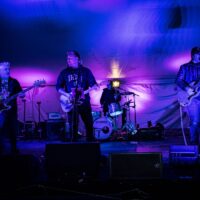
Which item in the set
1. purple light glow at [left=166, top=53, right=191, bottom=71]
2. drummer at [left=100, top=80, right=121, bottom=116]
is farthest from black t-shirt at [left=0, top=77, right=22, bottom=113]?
purple light glow at [left=166, top=53, right=191, bottom=71]

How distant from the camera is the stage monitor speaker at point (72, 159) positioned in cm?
376

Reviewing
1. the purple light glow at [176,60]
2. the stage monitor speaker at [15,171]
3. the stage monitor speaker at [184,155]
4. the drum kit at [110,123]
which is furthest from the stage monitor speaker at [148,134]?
the stage monitor speaker at [15,171]

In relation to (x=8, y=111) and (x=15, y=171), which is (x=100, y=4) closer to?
(x=8, y=111)

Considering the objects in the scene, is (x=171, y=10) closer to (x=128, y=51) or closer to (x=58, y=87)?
(x=128, y=51)

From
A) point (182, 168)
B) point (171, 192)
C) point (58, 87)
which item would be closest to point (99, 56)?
point (58, 87)

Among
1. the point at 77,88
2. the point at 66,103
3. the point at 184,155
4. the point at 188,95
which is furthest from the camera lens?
the point at 66,103

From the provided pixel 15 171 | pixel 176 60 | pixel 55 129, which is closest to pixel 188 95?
pixel 15 171

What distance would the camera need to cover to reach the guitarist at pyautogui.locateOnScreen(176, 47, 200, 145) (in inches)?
213

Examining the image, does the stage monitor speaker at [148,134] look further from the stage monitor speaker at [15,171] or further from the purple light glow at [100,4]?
the stage monitor speaker at [15,171]

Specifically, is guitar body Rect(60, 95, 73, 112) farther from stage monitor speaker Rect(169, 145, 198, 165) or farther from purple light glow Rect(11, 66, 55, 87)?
purple light glow Rect(11, 66, 55, 87)

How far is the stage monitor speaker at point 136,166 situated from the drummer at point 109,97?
7.67 meters

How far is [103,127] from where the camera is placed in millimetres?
10594

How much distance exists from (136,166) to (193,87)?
2430 millimetres

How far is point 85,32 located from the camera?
9.51 metres
